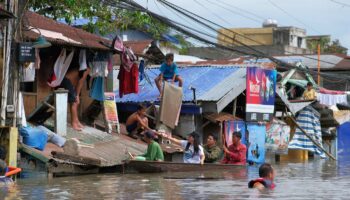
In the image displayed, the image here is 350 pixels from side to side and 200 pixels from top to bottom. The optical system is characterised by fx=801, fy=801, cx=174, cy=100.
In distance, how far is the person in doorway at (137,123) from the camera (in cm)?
2072

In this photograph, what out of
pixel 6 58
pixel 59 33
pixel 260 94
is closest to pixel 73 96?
pixel 59 33

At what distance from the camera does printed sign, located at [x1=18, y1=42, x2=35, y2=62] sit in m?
16.0

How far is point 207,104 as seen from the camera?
22.1m

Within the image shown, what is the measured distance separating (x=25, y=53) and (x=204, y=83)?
8.11m

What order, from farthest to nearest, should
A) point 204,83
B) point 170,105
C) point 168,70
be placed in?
point 204,83 → point 168,70 → point 170,105

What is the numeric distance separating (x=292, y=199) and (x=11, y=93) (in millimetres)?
6178

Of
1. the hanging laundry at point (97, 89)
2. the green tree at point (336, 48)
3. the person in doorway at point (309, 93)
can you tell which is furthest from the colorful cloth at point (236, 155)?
the green tree at point (336, 48)

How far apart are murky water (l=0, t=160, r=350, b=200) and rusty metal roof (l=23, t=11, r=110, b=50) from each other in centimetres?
327

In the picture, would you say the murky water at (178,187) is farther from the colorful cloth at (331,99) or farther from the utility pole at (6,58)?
the colorful cloth at (331,99)

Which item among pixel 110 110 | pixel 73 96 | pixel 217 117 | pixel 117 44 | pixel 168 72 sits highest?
pixel 117 44

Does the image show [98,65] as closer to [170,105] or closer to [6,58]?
[170,105]

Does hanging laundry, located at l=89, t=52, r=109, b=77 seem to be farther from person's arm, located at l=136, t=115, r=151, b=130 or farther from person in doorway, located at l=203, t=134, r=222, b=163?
person in doorway, located at l=203, t=134, r=222, b=163

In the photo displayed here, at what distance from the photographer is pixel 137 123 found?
68.3 ft

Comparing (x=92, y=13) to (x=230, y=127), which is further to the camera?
(x=92, y=13)
